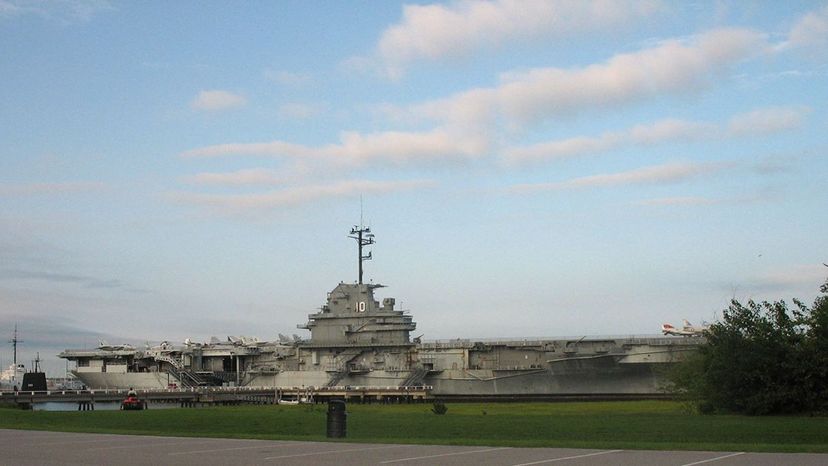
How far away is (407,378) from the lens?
62938 mm

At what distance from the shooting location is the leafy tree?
27484mm

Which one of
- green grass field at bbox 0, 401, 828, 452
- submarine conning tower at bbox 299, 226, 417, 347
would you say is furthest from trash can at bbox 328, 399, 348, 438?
submarine conning tower at bbox 299, 226, 417, 347

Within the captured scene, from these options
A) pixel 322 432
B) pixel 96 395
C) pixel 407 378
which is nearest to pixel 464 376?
pixel 407 378

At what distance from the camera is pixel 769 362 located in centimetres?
2817

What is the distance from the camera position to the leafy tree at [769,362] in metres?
27.5

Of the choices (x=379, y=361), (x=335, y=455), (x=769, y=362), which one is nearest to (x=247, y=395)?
(x=379, y=361)

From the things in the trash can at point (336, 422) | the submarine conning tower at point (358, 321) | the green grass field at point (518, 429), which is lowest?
the green grass field at point (518, 429)

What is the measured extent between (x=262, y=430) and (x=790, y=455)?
46.8 ft

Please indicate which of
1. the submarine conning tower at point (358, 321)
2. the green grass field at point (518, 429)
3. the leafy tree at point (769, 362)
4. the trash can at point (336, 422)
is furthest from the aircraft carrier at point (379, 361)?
the trash can at point (336, 422)

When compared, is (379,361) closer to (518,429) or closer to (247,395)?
(247,395)

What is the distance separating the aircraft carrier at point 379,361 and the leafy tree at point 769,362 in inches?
872

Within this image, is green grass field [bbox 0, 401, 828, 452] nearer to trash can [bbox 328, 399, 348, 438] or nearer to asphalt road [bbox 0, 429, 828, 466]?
trash can [bbox 328, 399, 348, 438]

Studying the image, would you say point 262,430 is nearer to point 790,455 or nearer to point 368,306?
point 790,455

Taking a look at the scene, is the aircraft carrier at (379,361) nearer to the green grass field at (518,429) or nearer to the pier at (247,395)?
the pier at (247,395)
